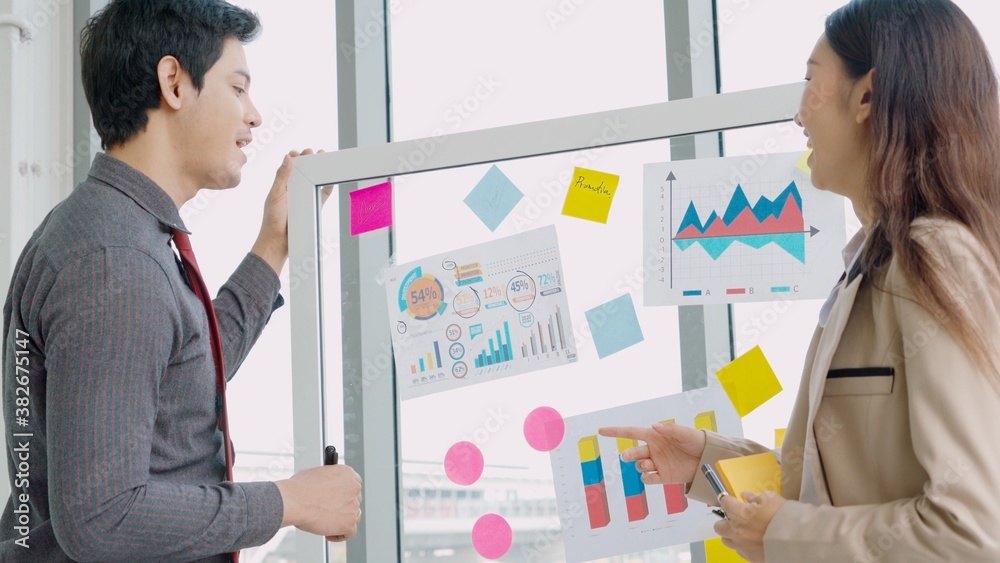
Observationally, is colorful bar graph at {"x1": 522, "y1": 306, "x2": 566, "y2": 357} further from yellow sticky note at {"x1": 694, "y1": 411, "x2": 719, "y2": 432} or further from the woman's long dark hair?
the woman's long dark hair

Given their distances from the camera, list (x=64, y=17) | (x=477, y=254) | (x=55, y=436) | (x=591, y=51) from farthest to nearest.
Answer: (x=64, y=17), (x=591, y=51), (x=477, y=254), (x=55, y=436)

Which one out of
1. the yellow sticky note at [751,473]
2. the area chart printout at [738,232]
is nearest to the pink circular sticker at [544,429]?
the area chart printout at [738,232]

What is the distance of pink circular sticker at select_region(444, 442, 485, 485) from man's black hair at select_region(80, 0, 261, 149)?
68 centimetres

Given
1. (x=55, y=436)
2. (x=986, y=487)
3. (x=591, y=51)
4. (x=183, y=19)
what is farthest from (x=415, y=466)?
(x=591, y=51)

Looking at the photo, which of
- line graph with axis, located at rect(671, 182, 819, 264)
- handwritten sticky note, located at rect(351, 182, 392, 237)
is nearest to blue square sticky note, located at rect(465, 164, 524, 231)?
handwritten sticky note, located at rect(351, 182, 392, 237)

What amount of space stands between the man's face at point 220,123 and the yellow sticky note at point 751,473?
33.0 inches

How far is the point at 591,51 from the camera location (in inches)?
75.9

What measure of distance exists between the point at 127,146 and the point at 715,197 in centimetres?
86

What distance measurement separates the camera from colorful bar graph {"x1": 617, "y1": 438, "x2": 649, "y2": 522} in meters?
1.30

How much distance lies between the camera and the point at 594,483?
4.35 feet

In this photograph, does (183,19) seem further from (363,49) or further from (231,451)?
(363,49)

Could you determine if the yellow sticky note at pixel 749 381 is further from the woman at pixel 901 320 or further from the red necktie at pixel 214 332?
the red necktie at pixel 214 332

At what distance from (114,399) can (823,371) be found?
791mm

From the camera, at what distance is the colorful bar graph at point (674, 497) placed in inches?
50.8
